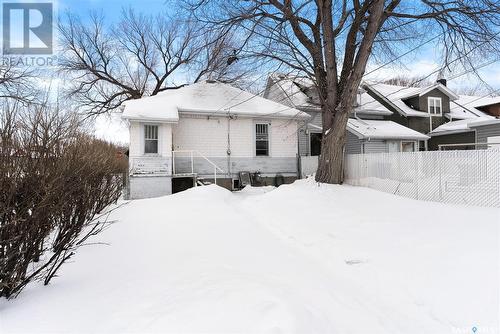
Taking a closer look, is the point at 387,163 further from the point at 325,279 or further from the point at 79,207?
the point at 79,207

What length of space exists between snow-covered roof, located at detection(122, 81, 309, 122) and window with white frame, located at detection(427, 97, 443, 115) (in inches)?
485

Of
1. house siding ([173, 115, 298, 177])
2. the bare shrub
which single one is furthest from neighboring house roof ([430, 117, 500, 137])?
the bare shrub

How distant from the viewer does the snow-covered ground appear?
8.30 ft

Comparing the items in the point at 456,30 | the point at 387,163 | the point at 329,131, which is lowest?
the point at 387,163

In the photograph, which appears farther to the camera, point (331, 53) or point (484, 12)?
point (331, 53)

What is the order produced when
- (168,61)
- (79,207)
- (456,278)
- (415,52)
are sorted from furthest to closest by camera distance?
(168,61) < (415,52) < (79,207) < (456,278)

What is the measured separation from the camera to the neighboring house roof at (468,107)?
23.0 metres

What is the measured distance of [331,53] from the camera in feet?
38.2

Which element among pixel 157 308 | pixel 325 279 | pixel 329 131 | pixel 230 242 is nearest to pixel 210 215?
pixel 230 242

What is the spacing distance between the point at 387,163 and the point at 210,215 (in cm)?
691

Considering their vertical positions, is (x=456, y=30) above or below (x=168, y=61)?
below

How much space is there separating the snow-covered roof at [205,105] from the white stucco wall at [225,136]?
48 cm

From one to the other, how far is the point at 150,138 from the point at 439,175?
1116 centimetres

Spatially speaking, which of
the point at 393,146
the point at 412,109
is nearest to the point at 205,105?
the point at 393,146
